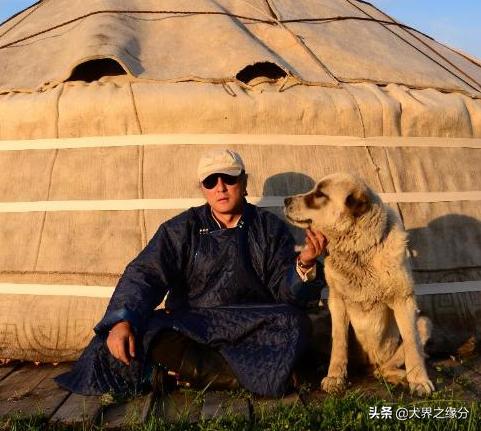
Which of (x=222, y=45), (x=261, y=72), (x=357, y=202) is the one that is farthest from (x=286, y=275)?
(x=222, y=45)

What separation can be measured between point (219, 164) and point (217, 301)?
676 millimetres

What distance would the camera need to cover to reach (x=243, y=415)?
2572 mm

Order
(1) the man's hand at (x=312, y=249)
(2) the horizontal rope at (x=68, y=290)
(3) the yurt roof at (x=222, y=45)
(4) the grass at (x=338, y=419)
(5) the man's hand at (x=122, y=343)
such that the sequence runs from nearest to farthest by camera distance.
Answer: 1. (4) the grass at (x=338, y=419)
2. (5) the man's hand at (x=122, y=343)
3. (1) the man's hand at (x=312, y=249)
4. (2) the horizontal rope at (x=68, y=290)
5. (3) the yurt roof at (x=222, y=45)

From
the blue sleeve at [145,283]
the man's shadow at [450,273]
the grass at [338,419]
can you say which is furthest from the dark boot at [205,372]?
the man's shadow at [450,273]

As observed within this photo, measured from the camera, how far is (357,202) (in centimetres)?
295

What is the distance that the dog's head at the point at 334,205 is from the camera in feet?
9.71

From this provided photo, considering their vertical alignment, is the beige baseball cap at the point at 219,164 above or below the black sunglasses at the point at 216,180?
above

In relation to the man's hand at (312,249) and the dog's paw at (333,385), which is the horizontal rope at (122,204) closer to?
the man's hand at (312,249)

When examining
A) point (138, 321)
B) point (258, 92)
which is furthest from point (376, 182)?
point (138, 321)

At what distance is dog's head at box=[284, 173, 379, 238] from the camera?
9.71 ft

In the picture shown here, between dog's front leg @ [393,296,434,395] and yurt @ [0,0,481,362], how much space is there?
0.91 m

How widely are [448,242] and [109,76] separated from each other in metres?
2.49

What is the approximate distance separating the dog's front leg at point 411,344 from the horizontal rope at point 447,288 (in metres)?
0.95

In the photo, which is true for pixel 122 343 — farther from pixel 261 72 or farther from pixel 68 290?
pixel 261 72
